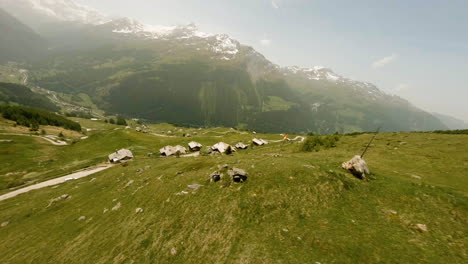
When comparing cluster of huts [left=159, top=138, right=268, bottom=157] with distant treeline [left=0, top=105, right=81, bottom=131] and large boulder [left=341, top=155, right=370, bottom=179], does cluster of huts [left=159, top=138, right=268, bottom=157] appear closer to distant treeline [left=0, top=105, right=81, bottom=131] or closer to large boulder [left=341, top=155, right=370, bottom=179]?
large boulder [left=341, top=155, right=370, bottom=179]

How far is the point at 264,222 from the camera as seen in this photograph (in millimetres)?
18016

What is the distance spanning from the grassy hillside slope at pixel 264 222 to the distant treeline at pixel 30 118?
143 metres

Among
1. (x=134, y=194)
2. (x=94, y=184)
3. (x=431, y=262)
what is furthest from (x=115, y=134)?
(x=431, y=262)

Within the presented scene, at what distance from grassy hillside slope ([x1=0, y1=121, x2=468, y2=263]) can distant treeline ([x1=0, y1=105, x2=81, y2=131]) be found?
143065mm

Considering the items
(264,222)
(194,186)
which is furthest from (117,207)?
(264,222)

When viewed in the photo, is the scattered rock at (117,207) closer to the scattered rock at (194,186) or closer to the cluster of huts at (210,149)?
the scattered rock at (194,186)

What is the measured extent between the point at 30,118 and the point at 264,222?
193851mm

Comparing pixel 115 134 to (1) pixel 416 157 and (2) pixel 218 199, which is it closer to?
(2) pixel 218 199

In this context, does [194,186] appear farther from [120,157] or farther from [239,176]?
[120,157]

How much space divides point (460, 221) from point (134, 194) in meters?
35.0

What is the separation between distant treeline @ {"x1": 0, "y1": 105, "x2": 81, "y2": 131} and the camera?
13288 centimetres

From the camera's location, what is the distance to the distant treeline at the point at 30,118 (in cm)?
13288

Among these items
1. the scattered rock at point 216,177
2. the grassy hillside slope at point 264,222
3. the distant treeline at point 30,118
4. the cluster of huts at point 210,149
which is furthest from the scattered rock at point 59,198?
the distant treeline at point 30,118

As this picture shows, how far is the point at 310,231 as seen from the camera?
1697 cm
